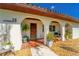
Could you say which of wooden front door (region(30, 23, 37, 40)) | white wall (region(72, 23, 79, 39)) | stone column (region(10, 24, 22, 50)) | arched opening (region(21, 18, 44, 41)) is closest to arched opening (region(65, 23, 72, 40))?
white wall (region(72, 23, 79, 39))

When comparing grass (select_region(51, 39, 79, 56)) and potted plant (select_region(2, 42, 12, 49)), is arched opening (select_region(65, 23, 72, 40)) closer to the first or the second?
grass (select_region(51, 39, 79, 56))

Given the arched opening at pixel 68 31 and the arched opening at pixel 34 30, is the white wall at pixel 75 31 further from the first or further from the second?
the arched opening at pixel 34 30

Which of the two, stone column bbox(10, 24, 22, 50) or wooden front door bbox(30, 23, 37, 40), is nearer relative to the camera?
stone column bbox(10, 24, 22, 50)

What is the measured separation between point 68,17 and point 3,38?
26.5ft

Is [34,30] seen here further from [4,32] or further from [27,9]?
[4,32]

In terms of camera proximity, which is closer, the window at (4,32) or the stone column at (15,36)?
the window at (4,32)

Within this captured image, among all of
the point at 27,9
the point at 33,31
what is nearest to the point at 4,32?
the point at 27,9

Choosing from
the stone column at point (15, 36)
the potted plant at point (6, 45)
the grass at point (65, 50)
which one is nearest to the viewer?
the potted plant at point (6, 45)

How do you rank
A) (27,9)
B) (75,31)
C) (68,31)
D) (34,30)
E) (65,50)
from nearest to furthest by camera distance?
(27,9) < (65,50) < (34,30) < (75,31) < (68,31)

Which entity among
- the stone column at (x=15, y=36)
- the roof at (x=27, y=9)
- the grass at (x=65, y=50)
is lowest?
the grass at (x=65, y=50)

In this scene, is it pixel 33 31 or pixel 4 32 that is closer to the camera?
pixel 4 32

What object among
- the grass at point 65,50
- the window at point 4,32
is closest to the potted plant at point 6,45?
the window at point 4,32

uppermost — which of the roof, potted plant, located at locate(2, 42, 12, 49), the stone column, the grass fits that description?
the roof

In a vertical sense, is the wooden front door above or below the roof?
below
